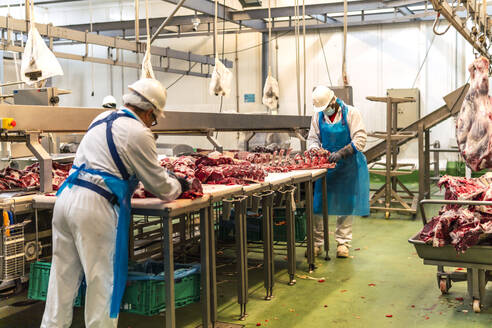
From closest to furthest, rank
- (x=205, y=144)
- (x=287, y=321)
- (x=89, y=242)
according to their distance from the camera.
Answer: (x=89, y=242) → (x=287, y=321) → (x=205, y=144)

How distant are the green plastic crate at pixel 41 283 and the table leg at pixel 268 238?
1628mm

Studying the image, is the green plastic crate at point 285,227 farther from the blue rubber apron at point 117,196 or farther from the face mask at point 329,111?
the blue rubber apron at point 117,196

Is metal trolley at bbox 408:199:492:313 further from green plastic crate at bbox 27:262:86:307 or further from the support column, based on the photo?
the support column

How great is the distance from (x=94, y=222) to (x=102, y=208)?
91mm

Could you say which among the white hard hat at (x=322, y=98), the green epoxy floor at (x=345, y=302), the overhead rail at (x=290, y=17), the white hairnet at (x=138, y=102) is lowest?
the green epoxy floor at (x=345, y=302)

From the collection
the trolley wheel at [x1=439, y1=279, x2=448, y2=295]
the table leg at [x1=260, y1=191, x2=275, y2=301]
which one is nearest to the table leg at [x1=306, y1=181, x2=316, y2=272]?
the table leg at [x1=260, y1=191, x2=275, y2=301]

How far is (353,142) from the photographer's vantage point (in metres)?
6.08

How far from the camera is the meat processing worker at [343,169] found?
20.2 feet

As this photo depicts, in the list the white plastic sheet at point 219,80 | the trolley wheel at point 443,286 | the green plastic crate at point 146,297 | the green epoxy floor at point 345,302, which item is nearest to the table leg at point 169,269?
the green plastic crate at point 146,297

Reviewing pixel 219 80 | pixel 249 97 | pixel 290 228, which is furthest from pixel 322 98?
pixel 249 97

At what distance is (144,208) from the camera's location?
3416 mm

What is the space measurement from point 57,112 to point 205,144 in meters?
9.01

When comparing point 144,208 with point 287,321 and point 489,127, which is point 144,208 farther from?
point 489,127

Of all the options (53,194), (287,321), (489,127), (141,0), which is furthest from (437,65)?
(53,194)
